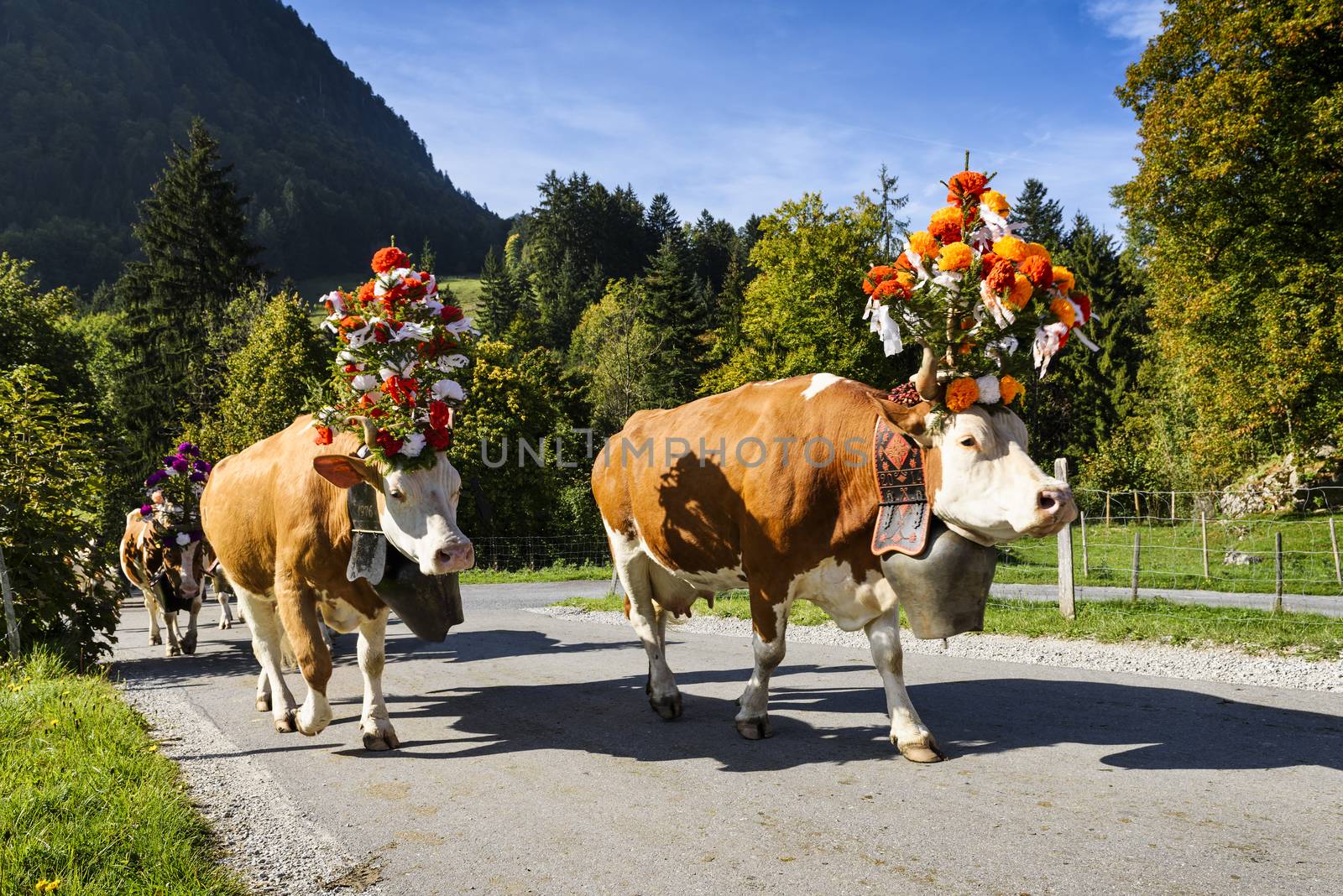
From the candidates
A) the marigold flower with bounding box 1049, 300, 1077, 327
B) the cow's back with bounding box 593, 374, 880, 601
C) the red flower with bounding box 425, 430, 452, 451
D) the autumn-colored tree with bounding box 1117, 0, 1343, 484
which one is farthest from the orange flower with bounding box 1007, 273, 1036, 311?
the autumn-colored tree with bounding box 1117, 0, 1343, 484

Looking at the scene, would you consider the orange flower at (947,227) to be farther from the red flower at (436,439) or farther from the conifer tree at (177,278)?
the conifer tree at (177,278)

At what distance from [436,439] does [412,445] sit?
0.17 metres

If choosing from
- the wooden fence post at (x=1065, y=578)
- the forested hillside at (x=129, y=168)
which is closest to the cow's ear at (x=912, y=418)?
the wooden fence post at (x=1065, y=578)

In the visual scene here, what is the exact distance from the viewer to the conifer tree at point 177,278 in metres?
36.3

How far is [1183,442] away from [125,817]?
34031mm

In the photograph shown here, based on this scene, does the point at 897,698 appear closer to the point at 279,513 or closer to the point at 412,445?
the point at 412,445

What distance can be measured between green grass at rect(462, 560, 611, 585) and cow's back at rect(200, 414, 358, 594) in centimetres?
1464

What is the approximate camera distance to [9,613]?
24.3ft

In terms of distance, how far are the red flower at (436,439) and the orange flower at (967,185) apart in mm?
3467

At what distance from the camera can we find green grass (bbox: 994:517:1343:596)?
14.9 meters

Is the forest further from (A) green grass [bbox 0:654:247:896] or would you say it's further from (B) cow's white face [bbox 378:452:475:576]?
(A) green grass [bbox 0:654:247:896]

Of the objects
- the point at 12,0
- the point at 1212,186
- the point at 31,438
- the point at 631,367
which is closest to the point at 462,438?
the point at 631,367

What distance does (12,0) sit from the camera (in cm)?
16138

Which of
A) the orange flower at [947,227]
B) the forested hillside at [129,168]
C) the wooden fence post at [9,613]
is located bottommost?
the wooden fence post at [9,613]
